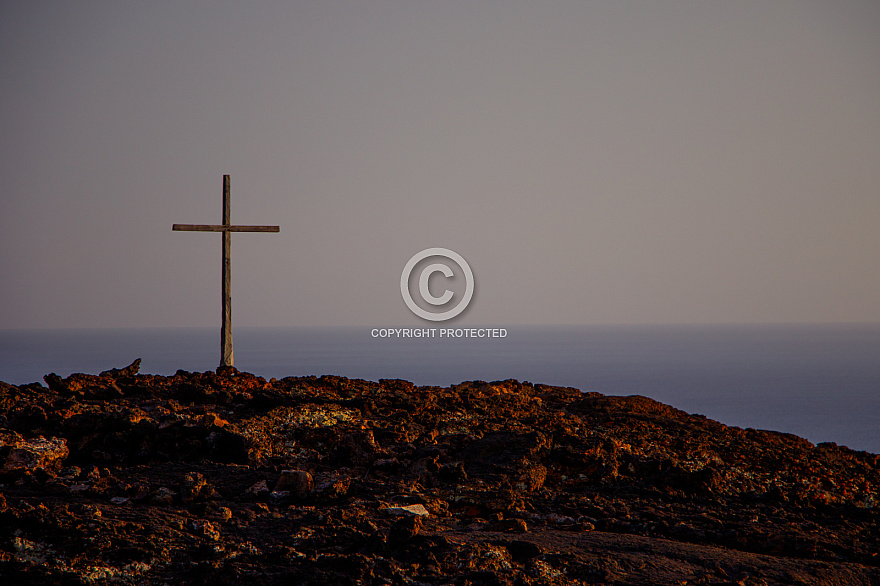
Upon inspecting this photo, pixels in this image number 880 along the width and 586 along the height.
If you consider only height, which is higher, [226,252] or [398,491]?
[226,252]

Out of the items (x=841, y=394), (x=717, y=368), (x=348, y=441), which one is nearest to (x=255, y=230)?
(x=348, y=441)

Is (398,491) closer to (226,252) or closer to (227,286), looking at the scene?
(227,286)

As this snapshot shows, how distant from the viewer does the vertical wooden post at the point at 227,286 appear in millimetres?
17875

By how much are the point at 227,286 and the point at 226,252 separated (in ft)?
2.85

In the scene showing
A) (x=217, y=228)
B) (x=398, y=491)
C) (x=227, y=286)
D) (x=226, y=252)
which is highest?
(x=217, y=228)

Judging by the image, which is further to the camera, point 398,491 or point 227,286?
point 227,286

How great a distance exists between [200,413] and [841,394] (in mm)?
94455

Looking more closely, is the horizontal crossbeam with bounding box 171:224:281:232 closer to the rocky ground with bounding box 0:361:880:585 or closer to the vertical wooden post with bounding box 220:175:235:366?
the vertical wooden post with bounding box 220:175:235:366

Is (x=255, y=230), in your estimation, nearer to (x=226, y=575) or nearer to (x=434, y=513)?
(x=434, y=513)

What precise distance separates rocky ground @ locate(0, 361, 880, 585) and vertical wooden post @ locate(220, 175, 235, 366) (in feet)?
10.6

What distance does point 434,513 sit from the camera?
8.98m

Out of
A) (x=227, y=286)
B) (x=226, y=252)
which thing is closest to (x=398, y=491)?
(x=227, y=286)

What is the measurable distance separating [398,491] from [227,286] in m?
10.3

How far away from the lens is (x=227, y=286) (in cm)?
1822
